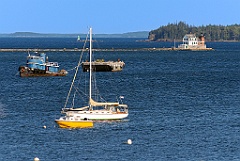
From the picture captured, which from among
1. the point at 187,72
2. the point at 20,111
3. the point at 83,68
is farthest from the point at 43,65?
the point at 20,111

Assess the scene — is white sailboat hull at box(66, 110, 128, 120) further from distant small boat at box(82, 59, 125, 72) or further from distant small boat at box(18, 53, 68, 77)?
distant small boat at box(82, 59, 125, 72)

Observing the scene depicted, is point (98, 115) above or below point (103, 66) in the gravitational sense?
above

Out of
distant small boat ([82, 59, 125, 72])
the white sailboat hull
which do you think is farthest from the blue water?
distant small boat ([82, 59, 125, 72])

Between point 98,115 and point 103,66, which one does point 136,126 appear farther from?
point 103,66

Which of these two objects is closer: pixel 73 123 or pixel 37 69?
pixel 73 123

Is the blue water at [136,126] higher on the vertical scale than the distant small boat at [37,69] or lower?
lower

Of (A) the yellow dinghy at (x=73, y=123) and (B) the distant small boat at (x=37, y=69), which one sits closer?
(A) the yellow dinghy at (x=73, y=123)

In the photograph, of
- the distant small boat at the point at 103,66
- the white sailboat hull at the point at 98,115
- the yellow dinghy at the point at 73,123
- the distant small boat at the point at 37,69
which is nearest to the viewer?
the yellow dinghy at the point at 73,123

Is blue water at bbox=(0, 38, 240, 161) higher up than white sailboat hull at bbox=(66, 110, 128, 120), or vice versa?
white sailboat hull at bbox=(66, 110, 128, 120)

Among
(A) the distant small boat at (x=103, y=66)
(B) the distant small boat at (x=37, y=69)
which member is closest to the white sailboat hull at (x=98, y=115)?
(B) the distant small boat at (x=37, y=69)

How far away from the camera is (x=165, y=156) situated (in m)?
54.8

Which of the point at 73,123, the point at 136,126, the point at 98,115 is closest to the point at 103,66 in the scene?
the point at 98,115

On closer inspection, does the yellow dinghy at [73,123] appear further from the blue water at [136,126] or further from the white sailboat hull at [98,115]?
the white sailboat hull at [98,115]

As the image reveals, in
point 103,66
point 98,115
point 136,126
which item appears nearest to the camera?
point 136,126
